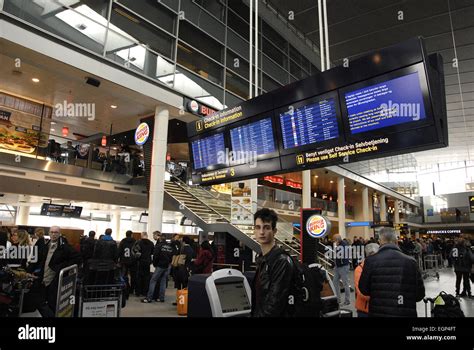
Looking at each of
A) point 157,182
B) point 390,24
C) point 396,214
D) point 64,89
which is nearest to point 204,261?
point 157,182

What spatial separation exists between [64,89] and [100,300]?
10.1 meters

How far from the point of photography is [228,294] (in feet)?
9.02

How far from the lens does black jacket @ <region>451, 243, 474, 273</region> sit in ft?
32.8

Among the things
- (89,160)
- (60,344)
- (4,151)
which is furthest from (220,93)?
(60,344)

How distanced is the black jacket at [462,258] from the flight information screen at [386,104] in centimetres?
798

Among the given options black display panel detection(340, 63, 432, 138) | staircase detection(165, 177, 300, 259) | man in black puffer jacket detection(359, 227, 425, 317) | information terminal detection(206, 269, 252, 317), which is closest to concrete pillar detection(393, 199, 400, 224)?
staircase detection(165, 177, 300, 259)

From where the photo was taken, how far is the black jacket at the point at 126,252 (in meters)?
9.27

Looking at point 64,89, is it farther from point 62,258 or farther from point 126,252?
point 62,258

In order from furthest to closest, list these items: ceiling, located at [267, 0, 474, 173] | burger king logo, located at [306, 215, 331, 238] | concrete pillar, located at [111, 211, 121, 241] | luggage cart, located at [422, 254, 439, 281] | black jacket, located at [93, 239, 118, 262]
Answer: concrete pillar, located at [111, 211, 121, 241] < luggage cart, located at [422, 254, 439, 281] < ceiling, located at [267, 0, 474, 173] < burger king logo, located at [306, 215, 331, 238] < black jacket, located at [93, 239, 118, 262]

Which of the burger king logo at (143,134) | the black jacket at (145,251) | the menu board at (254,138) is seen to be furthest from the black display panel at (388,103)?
the burger king logo at (143,134)

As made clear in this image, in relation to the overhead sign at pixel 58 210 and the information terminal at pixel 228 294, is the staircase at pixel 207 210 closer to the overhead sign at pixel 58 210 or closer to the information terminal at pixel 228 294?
the overhead sign at pixel 58 210

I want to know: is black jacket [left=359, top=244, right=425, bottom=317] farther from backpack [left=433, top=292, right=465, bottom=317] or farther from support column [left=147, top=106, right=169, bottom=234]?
support column [left=147, top=106, right=169, bottom=234]

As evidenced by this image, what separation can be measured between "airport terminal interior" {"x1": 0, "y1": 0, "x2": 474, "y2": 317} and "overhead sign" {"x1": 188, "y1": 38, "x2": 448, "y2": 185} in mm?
21

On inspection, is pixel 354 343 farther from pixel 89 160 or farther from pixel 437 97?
pixel 89 160
